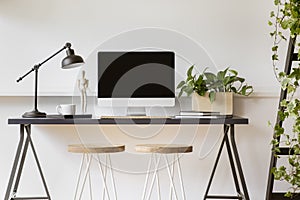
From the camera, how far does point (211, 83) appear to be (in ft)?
10.3

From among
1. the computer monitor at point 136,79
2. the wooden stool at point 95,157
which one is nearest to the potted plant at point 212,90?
the computer monitor at point 136,79

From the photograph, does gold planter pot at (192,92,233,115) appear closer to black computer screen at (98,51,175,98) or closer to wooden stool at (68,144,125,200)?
black computer screen at (98,51,175,98)

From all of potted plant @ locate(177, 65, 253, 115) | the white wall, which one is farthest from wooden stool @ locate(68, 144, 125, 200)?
potted plant @ locate(177, 65, 253, 115)

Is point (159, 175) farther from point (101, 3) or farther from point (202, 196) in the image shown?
point (101, 3)

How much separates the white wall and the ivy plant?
0.60 ft

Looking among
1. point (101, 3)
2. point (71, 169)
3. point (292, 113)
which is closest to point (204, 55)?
point (101, 3)

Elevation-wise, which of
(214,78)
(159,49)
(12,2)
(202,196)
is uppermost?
(12,2)

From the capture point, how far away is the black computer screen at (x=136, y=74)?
10.2ft

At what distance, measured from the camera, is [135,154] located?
3.34m

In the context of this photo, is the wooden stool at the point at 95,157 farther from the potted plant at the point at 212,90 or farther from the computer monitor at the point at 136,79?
the potted plant at the point at 212,90

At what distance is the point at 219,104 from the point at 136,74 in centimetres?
60

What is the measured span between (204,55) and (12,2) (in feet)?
4.72

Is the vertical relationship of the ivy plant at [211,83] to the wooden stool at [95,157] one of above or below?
above

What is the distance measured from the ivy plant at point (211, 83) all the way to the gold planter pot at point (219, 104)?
0.04 metres
